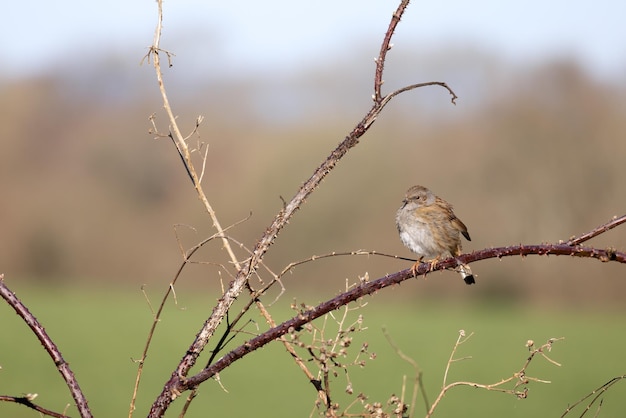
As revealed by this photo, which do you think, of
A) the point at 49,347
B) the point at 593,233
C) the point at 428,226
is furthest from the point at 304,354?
the point at 593,233

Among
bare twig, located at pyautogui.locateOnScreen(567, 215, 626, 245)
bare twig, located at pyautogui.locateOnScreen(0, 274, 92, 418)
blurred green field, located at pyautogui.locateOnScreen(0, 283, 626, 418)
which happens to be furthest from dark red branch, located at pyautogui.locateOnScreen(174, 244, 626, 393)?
blurred green field, located at pyautogui.locateOnScreen(0, 283, 626, 418)

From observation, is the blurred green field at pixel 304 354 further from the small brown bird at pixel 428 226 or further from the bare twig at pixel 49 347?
the bare twig at pixel 49 347

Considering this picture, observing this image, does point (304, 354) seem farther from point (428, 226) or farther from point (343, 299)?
point (343, 299)

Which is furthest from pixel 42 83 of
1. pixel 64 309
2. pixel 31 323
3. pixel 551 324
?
pixel 31 323

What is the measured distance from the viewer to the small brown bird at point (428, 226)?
16.3 feet

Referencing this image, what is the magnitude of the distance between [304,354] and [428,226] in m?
17.3

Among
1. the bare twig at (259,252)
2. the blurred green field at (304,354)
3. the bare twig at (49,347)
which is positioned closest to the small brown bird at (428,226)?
the bare twig at (259,252)

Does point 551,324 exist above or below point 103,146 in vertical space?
below

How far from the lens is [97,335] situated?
89.7 ft

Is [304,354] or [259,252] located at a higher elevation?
[304,354]

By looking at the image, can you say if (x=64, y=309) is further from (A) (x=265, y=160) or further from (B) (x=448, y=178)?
(B) (x=448, y=178)

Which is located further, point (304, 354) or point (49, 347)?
point (304, 354)

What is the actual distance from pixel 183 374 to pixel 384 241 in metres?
32.7

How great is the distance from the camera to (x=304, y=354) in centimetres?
2191
